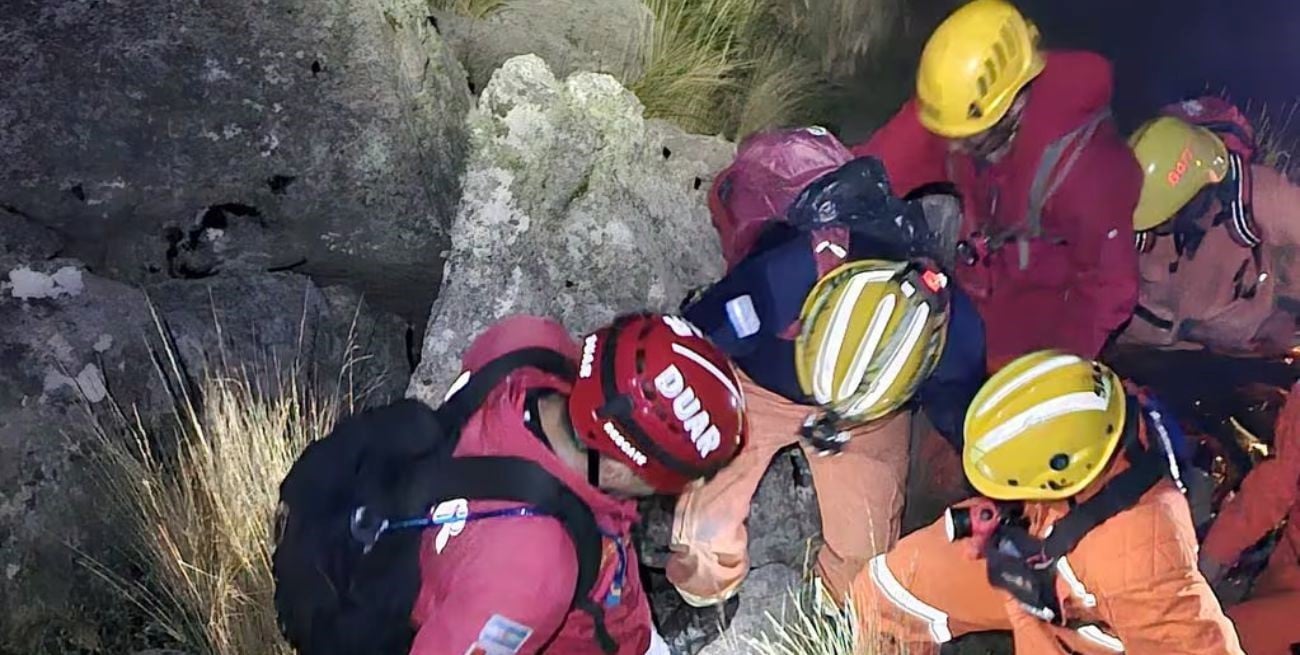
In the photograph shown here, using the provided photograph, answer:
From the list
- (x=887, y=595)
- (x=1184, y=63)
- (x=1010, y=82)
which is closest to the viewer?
(x=887, y=595)

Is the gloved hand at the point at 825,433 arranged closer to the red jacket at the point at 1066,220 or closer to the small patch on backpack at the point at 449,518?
the red jacket at the point at 1066,220

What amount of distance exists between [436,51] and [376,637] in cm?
254

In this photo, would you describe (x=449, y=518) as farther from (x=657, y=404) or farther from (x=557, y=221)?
(x=557, y=221)

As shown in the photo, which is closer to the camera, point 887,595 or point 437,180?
point 887,595

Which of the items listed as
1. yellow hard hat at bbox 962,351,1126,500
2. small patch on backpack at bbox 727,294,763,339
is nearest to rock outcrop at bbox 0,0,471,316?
small patch on backpack at bbox 727,294,763,339

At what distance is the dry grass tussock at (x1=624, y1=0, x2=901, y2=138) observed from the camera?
6035 mm

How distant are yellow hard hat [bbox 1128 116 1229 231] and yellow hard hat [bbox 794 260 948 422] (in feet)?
4.96

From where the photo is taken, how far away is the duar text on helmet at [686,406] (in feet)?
A: 9.15

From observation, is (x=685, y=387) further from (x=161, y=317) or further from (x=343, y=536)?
(x=161, y=317)

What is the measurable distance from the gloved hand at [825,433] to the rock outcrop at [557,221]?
768 millimetres

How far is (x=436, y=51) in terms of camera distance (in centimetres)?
471

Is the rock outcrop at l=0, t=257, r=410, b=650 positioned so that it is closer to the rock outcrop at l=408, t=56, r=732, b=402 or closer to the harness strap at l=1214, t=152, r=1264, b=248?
the rock outcrop at l=408, t=56, r=732, b=402

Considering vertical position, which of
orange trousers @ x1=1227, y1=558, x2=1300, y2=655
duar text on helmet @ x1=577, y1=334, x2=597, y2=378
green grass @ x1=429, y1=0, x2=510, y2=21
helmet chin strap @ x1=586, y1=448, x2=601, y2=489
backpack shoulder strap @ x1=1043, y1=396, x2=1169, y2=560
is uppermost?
duar text on helmet @ x1=577, y1=334, x2=597, y2=378

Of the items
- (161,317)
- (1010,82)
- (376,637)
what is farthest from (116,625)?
(1010,82)
